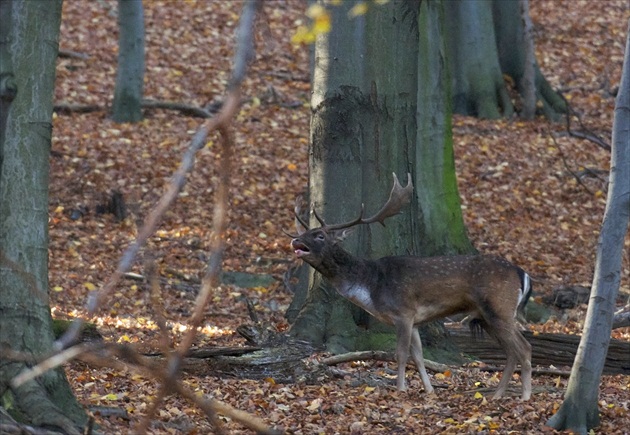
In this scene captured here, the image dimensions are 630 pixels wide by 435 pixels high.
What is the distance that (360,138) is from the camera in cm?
1002

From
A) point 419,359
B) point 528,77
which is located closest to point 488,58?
point 528,77

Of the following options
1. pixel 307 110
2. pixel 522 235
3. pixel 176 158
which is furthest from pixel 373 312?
pixel 307 110

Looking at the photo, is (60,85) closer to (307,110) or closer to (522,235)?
(307,110)

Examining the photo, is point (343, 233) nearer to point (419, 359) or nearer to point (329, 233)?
point (329, 233)

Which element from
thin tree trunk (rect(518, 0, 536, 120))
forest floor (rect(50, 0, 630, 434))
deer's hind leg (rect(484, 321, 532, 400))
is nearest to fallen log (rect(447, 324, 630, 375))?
forest floor (rect(50, 0, 630, 434))

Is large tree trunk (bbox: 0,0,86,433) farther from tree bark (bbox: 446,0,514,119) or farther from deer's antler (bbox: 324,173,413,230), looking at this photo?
tree bark (bbox: 446,0,514,119)

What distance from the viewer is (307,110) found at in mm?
19672

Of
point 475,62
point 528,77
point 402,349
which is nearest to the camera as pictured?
point 402,349

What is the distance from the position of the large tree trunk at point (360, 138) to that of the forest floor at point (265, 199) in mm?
676

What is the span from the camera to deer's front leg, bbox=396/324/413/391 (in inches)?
351

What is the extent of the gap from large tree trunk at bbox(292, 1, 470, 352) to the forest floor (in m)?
0.68

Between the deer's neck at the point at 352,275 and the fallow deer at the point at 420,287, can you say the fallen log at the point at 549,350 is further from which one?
the deer's neck at the point at 352,275

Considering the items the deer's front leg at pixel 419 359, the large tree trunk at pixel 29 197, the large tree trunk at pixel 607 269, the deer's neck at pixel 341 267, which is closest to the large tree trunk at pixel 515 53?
the deer's neck at pixel 341 267

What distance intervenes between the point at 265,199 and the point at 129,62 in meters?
3.54
